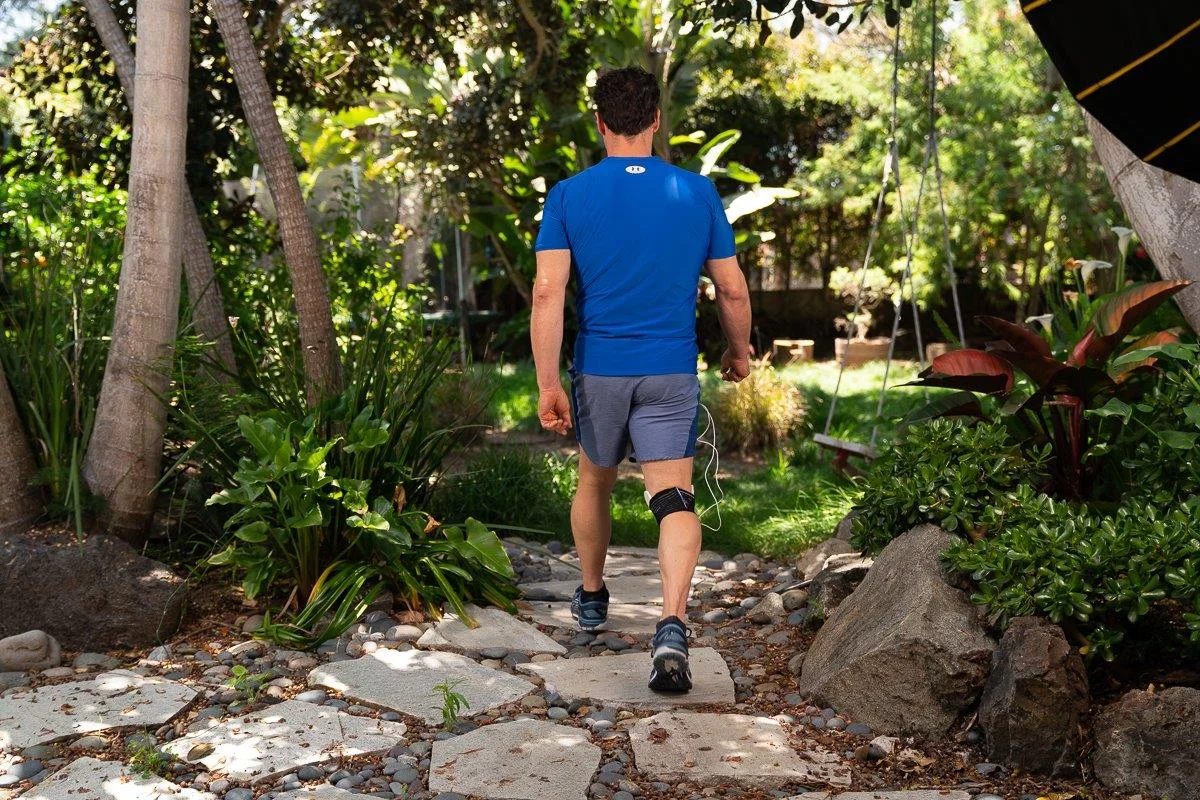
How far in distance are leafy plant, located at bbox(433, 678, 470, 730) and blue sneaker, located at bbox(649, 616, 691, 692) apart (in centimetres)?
57

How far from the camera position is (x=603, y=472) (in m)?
4.04

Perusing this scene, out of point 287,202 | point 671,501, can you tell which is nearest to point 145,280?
point 287,202

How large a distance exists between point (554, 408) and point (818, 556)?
176cm

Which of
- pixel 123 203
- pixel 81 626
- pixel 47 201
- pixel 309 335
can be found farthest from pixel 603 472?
pixel 123 203

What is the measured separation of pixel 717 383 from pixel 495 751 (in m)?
6.51

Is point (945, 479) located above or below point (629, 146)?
below

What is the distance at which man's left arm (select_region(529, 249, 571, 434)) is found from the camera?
12.3 feet

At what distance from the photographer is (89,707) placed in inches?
138

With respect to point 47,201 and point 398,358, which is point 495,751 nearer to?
point 398,358

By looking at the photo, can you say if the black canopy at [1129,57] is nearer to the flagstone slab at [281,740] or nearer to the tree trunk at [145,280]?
the flagstone slab at [281,740]

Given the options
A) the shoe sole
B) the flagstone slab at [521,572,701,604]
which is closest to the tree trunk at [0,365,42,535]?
the flagstone slab at [521,572,701,604]

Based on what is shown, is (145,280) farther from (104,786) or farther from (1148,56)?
(1148,56)

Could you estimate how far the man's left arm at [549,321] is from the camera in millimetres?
3762

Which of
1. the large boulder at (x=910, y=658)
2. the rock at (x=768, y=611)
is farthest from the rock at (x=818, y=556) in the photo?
the large boulder at (x=910, y=658)
